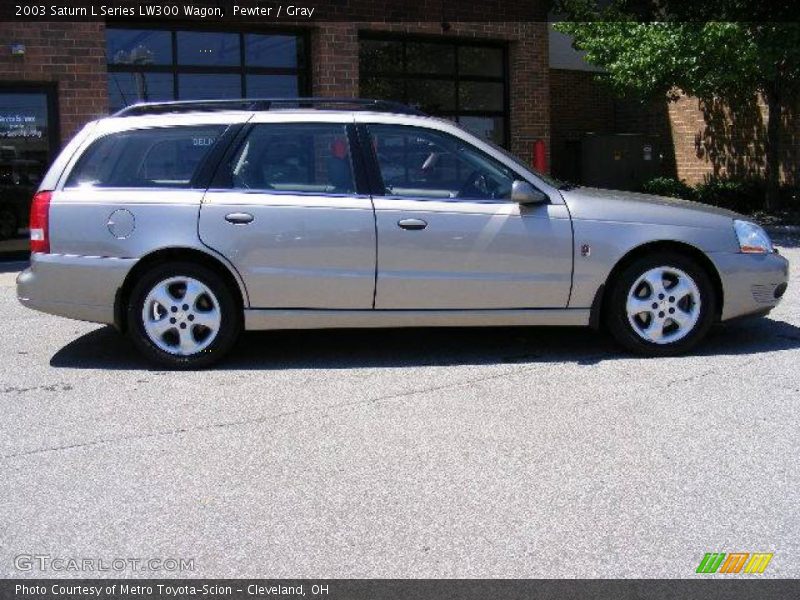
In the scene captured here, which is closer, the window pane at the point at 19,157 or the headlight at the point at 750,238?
the headlight at the point at 750,238

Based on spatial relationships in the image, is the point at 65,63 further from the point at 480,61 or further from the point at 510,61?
the point at 510,61

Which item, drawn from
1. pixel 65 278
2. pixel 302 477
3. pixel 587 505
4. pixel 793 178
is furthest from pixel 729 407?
pixel 793 178

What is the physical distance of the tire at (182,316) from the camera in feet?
20.2

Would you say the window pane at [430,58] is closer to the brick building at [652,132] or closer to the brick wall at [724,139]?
the brick building at [652,132]

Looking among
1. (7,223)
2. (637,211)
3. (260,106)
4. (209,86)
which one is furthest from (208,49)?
(637,211)

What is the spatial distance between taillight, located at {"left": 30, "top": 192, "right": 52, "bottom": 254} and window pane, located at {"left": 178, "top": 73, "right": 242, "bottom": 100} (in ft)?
21.6

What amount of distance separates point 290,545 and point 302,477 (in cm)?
71

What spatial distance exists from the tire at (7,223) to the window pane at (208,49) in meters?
2.97

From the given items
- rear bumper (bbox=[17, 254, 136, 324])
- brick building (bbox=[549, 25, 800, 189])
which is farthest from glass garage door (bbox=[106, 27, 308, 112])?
brick building (bbox=[549, 25, 800, 189])

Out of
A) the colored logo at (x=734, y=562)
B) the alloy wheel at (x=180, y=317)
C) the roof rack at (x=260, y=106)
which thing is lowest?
the colored logo at (x=734, y=562)

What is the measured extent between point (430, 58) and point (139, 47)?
4502 millimetres

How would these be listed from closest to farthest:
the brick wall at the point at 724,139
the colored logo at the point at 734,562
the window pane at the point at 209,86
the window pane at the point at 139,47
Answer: the colored logo at the point at 734,562
the window pane at the point at 139,47
the window pane at the point at 209,86
the brick wall at the point at 724,139

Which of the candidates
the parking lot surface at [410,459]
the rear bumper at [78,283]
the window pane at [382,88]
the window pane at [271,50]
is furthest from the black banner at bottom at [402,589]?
the window pane at [382,88]

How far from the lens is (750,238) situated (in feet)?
21.1
